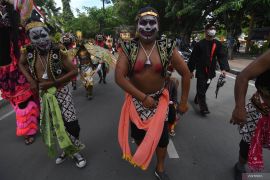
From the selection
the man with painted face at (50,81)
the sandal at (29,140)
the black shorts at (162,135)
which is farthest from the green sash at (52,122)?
the sandal at (29,140)

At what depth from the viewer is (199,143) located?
14.1ft

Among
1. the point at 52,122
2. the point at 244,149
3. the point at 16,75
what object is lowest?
the point at 244,149

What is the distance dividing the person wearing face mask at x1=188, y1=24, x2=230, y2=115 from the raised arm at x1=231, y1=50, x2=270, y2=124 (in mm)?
3089

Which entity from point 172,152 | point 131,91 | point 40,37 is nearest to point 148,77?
point 131,91

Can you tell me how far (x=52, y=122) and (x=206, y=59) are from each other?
3.34m

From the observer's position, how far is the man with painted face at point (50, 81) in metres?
3.30

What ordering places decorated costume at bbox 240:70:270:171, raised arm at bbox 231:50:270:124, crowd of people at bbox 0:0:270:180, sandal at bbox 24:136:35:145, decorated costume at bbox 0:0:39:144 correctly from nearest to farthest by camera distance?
raised arm at bbox 231:50:270:124
decorated costume at bbox 240:70:270:171
crowd of people at bbox 0:0:270:180
decorated costume at bbox 0:0:39:144
sandal at bbox 24:136:35:145

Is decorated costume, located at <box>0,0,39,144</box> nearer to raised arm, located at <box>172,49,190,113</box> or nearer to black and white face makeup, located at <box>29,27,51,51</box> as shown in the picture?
black and white face makeup, located at <box>29,27,51,51</box>

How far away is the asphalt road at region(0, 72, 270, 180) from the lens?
3.41 metres

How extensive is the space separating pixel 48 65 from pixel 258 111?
7.73ft

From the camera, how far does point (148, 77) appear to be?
2.90 metres

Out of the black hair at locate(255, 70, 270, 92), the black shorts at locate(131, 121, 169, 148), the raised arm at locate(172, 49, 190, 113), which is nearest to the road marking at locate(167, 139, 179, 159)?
the black shorts at locate(131, 121, 169, 148)

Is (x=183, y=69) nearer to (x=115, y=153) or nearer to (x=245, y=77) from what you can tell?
(x=245, y=77)

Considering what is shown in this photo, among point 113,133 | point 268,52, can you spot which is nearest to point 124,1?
point 113,133
